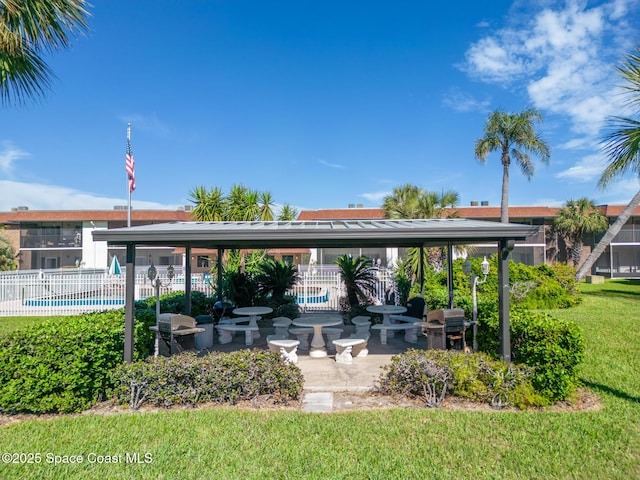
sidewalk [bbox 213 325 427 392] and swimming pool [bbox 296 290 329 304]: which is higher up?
swimming pool [bbox 296 290 329 304]

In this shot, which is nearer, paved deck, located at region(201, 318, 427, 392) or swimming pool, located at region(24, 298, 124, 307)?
paved deck, located at region(201, 318, 427, 392)

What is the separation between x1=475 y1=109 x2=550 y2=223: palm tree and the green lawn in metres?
22.2

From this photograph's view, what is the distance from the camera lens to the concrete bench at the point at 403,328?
877cm

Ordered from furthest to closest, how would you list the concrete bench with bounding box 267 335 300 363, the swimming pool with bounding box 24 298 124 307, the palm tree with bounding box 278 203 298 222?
the palm tree with bounding box 278 203 298 222 < the swimming pool with bounding box 24 298 124 307 < the concrete bench with bounding box 267 335 300 363

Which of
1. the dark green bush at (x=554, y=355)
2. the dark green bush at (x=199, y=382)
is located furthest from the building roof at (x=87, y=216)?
the dark green bush at (x=554, y=355)

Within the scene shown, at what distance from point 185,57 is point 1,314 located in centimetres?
1172

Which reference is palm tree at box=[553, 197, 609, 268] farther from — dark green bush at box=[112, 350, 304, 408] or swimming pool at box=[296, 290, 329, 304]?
dark green bush at box=[112, 350, 304, 408]

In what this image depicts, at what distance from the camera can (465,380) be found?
516 centimetres

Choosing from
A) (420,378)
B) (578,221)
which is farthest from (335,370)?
(578,221)

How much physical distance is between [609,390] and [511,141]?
889 inches

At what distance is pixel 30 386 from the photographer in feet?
15.7

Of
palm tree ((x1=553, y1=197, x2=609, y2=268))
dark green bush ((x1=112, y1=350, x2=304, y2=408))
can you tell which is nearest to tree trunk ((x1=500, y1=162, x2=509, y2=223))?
palm tree ((x1=553, y1=197, x2=609, y2=268))

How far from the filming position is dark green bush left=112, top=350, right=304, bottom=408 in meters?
5.20

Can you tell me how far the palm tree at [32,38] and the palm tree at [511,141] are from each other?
79.0ft
